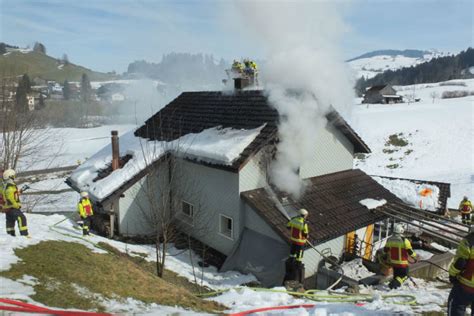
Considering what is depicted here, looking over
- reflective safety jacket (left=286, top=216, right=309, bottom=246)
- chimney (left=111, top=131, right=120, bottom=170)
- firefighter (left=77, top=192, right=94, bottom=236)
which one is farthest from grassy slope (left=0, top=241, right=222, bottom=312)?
chimney (left=111, top=131, right=120, bottom=170)

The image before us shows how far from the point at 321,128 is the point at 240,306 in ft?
26.6

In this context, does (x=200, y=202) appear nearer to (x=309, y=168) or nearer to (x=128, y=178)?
(x=128, y=178)

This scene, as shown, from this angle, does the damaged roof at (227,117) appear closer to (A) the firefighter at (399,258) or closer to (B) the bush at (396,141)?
(A) the firefighter at (399,258)

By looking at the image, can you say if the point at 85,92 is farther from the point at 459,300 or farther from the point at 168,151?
the point at 459,300

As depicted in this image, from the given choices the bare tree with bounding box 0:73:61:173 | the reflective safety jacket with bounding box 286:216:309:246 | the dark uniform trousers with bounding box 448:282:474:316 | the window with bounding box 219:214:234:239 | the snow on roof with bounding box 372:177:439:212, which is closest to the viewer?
the dark uniform trousers with bounding box 448:282:474:316

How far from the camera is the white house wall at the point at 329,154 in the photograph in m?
13.0

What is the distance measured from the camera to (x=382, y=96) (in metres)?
80.3

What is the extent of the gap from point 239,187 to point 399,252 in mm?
5116

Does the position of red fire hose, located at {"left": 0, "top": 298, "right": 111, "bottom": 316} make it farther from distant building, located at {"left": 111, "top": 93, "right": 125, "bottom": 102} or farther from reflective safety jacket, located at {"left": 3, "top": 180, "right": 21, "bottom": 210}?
distant building, located at {"left": 111, "top": 93, "right": 125, "bottom": 102}

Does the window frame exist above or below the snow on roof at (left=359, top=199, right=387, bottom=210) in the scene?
below

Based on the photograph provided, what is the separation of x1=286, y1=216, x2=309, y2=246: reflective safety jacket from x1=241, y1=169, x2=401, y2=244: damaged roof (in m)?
0.44

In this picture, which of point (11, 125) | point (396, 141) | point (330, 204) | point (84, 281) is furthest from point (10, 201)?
point (396, 141)

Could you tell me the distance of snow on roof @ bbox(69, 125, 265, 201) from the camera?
11672mm

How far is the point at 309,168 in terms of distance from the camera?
1300cm
